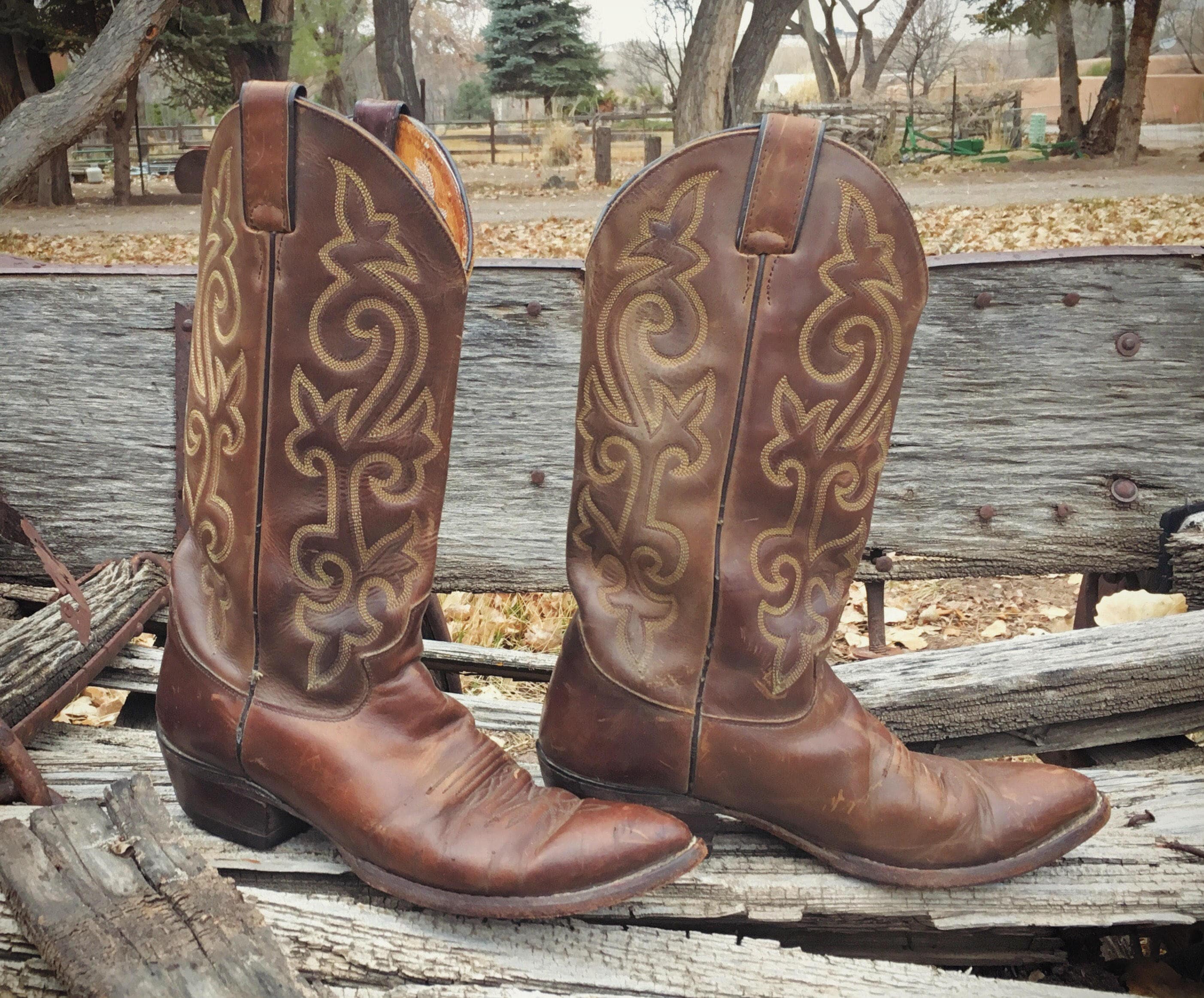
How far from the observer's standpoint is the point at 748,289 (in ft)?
3.92

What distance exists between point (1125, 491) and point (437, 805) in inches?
61.0

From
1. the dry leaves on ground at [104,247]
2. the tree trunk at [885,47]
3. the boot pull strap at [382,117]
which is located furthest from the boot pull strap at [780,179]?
the tree trunk at [885,47]

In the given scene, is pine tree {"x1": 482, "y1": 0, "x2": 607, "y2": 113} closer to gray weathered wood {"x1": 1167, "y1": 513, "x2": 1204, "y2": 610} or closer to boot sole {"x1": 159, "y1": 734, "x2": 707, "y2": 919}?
gray weathered wood {"x1": 1167, "y1": 513, "x2": 1204, "y2": 610}

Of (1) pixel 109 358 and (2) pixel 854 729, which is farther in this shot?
(1) pixel 109 358

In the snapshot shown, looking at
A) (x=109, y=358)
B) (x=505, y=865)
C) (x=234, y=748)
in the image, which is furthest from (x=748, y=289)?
(x=109, y=358)

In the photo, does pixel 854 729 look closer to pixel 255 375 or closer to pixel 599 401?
pixel 599 401

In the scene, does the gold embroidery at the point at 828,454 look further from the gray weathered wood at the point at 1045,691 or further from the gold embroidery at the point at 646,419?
the gray weathered wood at the point at 1045,691

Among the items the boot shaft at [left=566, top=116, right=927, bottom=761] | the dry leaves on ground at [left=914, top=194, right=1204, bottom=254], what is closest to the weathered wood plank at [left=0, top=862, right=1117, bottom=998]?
the boot shaft at [left=566, top=116, right=927, bottom=761]

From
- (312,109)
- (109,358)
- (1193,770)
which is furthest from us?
(109,358)

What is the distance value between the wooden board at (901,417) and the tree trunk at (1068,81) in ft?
59.1

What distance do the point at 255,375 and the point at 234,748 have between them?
0.46m

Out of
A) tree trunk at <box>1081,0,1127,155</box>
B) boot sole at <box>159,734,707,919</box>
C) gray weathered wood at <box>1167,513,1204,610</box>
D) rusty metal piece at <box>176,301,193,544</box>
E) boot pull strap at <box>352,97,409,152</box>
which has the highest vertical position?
tree trunk at <box>1081,0,1127,155</box>

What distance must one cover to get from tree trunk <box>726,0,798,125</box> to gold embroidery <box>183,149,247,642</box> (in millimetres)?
9778

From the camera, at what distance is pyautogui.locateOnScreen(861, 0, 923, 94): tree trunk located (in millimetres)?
22188
